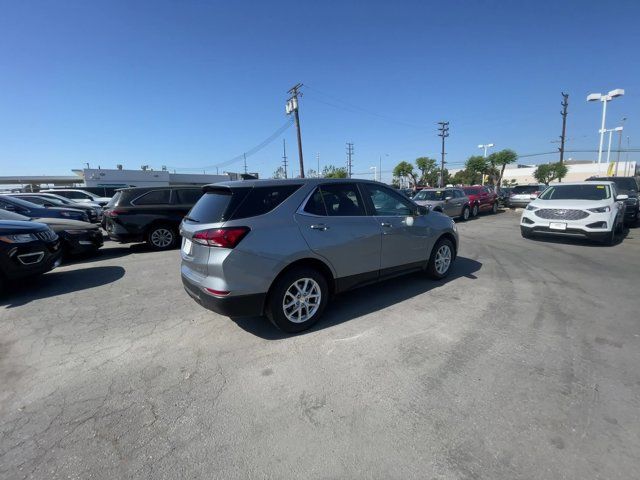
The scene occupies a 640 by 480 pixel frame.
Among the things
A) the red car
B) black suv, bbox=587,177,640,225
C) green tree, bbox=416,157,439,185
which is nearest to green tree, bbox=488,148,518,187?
green tree, bbox=416,157,439,185

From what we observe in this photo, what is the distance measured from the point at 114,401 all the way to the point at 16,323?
2.73 metres

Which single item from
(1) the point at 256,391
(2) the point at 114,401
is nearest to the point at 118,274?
(2) the point at 114,401

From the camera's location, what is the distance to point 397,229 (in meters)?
4.58

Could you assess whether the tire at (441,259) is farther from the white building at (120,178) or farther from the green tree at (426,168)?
the green tree at (426,168)

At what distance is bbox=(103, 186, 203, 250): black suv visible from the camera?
8.21 metres

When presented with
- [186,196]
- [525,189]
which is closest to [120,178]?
[186,196]

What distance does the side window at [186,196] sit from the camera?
9.12 meters

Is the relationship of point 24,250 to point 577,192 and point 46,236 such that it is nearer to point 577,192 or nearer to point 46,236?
point 46,236

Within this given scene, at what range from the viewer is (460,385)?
8.86 ft

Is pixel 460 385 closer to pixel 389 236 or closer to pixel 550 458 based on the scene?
pixel 550 458

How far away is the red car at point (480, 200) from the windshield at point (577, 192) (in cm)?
760

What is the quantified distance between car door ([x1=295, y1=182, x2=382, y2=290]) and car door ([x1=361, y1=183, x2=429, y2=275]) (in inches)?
6.6

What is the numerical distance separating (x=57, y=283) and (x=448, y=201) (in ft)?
47.4

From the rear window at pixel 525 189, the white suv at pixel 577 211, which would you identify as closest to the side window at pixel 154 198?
the white suv at pixel 577 211
